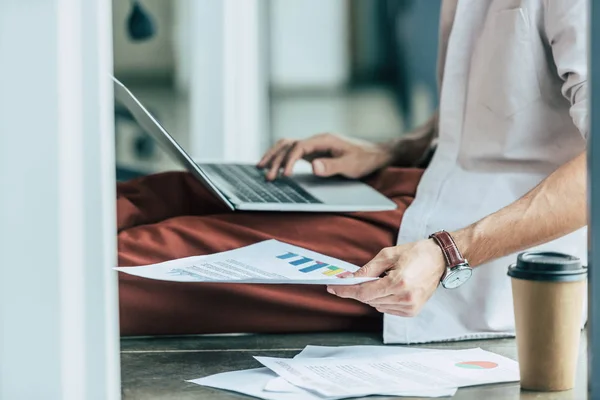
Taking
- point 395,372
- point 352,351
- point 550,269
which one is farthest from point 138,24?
point 550,269

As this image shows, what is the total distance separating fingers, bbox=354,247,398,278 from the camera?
1148 mm

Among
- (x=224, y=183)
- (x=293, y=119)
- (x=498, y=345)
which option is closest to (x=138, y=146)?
A: (x=293, y=119)

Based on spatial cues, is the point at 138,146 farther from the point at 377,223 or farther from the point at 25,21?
the point at 25,21

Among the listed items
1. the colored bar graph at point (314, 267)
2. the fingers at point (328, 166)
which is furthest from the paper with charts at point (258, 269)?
the fingers at point (328, 166)

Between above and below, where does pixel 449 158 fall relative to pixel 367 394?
above

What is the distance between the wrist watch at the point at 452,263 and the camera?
121cm

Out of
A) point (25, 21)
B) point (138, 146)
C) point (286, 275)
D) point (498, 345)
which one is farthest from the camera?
point (138, 146)

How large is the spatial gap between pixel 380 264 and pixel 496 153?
1.32 ft

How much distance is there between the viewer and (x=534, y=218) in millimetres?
1255

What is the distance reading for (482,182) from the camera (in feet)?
4.80

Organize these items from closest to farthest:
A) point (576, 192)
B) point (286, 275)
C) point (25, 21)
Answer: point (25, 21)
point (286, 275)
point (576, 192)

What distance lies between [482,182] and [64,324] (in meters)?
0.81

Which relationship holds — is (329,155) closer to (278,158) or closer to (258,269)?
(278,158)

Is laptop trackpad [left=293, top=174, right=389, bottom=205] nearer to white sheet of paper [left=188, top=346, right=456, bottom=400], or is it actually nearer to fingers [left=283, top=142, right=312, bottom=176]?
fingers [left=283, top=142, right=312, bottom=176]
